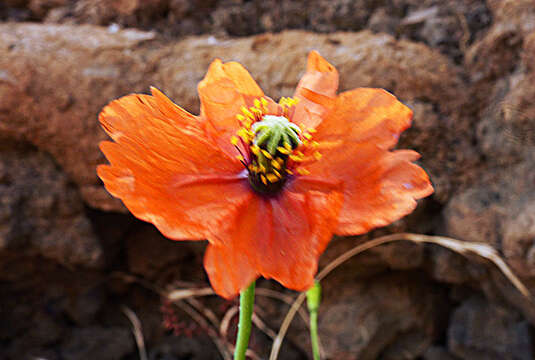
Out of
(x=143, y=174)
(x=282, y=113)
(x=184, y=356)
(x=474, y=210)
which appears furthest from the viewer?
(x=184, y=356)

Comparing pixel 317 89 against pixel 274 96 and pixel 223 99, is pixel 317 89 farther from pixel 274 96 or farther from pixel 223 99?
pixel 274 96

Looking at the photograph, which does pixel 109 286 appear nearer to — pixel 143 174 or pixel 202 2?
pixel 202 2

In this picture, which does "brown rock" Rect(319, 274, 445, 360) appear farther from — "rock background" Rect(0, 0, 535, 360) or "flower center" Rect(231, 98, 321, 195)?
"flower center" Rect(231, 98, 321, 195)

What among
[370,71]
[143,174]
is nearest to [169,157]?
[143,174]

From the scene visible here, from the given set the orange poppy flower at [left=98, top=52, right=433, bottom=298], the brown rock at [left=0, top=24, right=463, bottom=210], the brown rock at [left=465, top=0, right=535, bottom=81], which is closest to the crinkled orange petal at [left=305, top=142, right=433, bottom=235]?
the orange poppy flower at [left=98, top=52, right=433, bottom=298]

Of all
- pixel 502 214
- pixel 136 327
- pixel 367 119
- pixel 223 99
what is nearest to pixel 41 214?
pixel 136 327

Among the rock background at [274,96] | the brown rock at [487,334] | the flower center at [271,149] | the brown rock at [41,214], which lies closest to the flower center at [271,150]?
the flower center at [271,149]
